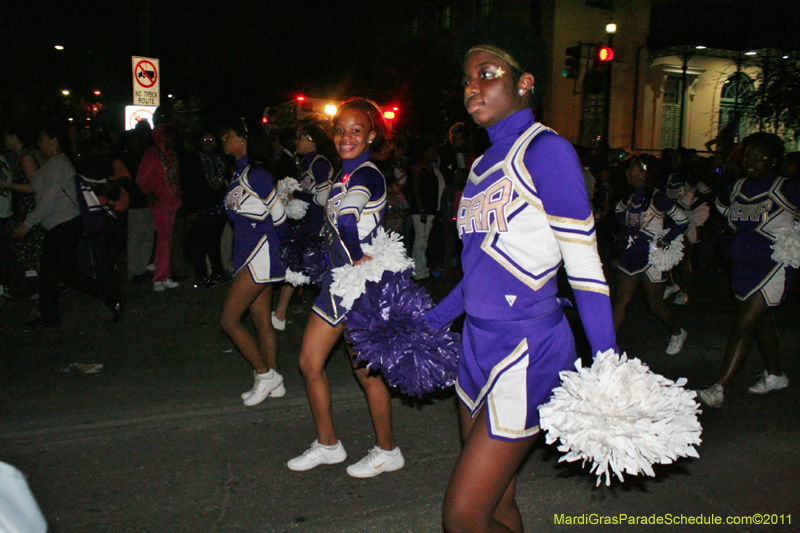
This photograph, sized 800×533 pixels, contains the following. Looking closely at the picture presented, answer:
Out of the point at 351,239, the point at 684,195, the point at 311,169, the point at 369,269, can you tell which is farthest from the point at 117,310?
the point at 684,195

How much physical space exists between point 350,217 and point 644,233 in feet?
12.5

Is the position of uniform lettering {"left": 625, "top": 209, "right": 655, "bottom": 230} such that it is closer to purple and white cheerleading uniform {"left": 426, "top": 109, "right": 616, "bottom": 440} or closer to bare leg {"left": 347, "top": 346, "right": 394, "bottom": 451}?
bare leg {"left": 347, "top": 346, "right": 394, "bottom": 451}

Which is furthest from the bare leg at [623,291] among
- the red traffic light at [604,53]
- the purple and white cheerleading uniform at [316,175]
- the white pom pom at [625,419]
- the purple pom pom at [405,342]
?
the red traffic light at [604,53]

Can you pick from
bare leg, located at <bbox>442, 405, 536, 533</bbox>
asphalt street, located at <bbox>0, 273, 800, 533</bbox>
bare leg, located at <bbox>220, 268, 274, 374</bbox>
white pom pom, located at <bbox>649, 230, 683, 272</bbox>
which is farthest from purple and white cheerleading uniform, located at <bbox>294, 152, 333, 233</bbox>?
bare leg, located at <bbox>442, 405, 536, 533</bbox>

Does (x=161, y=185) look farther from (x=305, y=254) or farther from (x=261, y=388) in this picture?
(x=305, y=254)

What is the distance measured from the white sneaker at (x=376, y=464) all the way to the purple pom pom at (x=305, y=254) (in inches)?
43.0

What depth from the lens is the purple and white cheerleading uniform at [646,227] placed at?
606 cm

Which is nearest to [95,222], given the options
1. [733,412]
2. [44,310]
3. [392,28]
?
[44,310]

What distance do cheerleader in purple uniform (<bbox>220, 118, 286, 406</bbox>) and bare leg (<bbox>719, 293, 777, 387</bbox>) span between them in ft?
11.6

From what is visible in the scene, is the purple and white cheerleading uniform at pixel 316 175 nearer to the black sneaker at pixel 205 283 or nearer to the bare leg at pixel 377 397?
the black sneaker at pixel 205 283

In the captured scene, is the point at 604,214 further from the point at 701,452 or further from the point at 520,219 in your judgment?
the point at 520,219

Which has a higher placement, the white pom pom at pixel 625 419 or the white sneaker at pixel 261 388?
the white pom pom at pixel 625 419

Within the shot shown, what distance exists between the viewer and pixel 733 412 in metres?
5.04

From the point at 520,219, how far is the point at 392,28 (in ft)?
102
